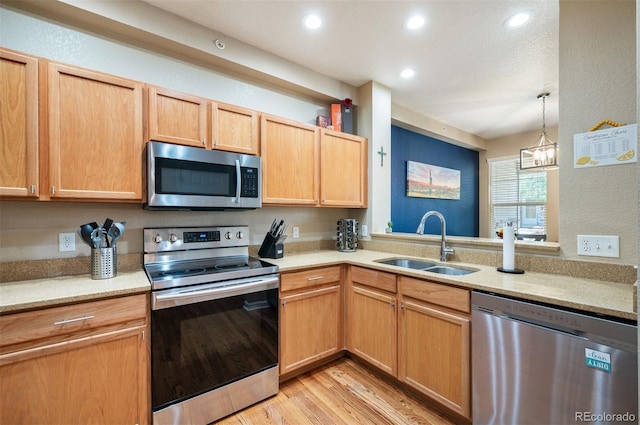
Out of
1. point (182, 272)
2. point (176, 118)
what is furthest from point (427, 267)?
point (176, 118)

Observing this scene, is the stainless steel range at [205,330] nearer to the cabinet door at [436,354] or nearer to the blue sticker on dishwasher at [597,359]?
the cabinet door at [436,354]

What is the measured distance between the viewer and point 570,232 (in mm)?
1673

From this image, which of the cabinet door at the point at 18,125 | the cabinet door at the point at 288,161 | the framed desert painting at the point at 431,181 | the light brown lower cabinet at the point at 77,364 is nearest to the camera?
the light brown lower cabinet at the point at 77,364

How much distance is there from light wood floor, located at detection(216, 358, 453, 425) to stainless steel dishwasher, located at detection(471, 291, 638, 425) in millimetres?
449

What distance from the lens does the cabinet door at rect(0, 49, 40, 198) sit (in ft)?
4.59

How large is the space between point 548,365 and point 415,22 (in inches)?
89.2

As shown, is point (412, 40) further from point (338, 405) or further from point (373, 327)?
point (338, 405)

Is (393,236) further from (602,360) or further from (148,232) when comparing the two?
(148,232)

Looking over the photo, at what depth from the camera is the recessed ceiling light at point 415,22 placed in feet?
6.56

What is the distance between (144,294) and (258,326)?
2.38 ft

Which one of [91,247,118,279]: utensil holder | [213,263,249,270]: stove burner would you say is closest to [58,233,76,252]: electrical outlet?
[91,247,118,279]: utensil holder

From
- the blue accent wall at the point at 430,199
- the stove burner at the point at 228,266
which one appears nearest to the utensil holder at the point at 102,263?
the stove burner at the point at 228,266

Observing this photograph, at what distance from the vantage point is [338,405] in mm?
1878

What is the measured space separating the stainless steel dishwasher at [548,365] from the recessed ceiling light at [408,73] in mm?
2223
